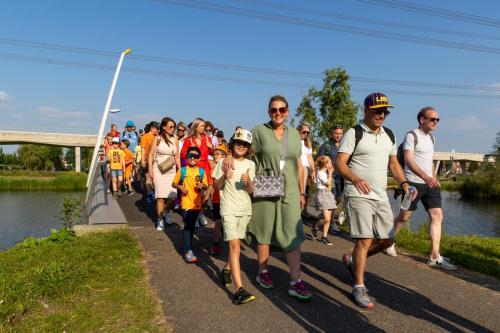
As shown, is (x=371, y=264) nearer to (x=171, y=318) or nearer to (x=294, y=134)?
(x=294, y=134)

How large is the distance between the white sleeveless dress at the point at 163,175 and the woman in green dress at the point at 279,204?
342 centimetres

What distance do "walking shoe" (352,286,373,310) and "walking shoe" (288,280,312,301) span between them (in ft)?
1.46

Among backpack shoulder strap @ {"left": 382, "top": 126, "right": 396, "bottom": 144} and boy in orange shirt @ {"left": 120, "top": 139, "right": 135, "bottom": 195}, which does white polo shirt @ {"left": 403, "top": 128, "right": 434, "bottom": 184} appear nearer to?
backpack shoulder strap @ {"left": 382, "top": 126, "right": 396, "bottom": 144}

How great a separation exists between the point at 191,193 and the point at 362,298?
105 inches

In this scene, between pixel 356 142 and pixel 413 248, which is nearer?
pixel 356 142

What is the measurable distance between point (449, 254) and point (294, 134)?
3652 mm

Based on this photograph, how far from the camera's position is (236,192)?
4.00m

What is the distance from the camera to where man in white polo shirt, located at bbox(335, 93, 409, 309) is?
373 centimetres

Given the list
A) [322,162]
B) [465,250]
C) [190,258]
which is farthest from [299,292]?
[465,250]

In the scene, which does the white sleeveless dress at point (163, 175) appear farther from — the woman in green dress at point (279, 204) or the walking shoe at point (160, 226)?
the woman in green dress at point (279, 204)

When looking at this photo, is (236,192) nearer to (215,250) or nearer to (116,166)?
(215,250)

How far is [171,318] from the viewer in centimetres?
328

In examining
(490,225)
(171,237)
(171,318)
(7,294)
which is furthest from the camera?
(490,225)

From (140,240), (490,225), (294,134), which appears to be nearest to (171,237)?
(140,240)
